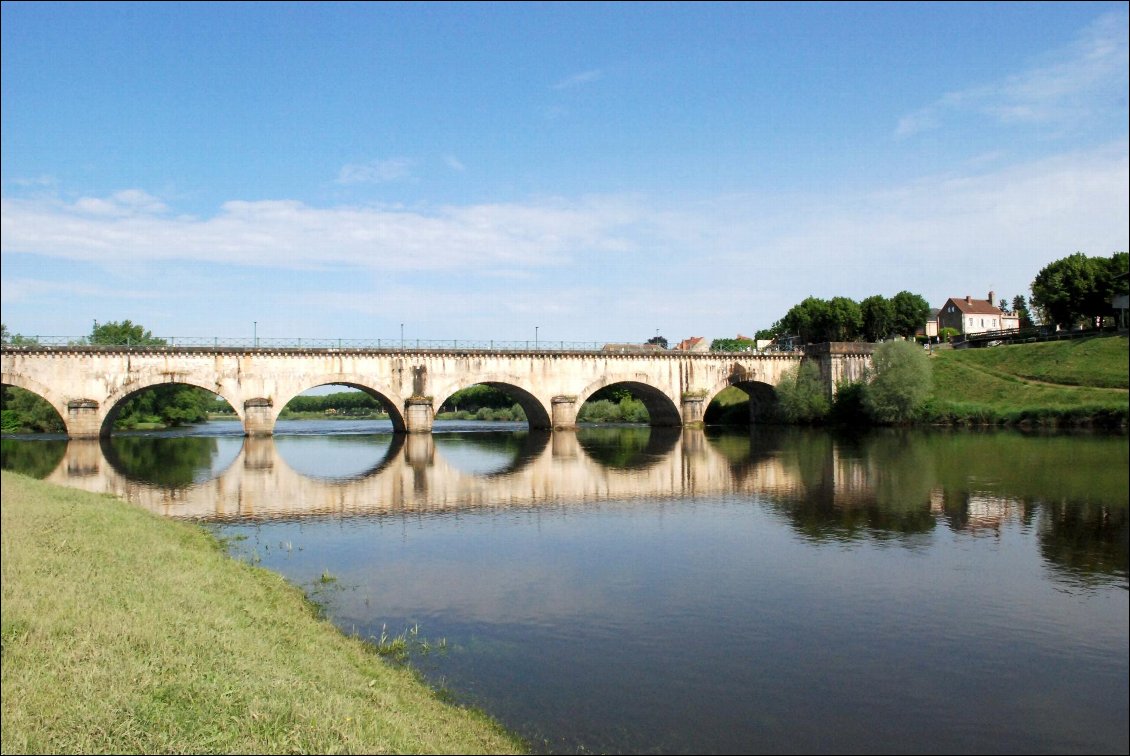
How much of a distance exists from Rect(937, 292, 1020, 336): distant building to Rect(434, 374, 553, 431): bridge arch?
72485mm

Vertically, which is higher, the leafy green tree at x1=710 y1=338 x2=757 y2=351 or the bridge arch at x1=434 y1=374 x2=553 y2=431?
the leafy green tree at x1=710 y1=338 x2=757 y2=351

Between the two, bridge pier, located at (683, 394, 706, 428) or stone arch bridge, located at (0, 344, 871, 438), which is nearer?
stone arch bridge, located at (0, 344, 871, 438)

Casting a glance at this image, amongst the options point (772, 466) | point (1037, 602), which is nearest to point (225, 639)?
point (1037, 602)

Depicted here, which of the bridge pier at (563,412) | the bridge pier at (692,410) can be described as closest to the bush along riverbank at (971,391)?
the bridge pier at (692,410)

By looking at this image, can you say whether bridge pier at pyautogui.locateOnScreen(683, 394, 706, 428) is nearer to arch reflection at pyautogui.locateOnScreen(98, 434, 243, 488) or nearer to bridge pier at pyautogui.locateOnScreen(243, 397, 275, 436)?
bridge pier at pyautogui.locateOnScreen(243, 397, 275, 436)

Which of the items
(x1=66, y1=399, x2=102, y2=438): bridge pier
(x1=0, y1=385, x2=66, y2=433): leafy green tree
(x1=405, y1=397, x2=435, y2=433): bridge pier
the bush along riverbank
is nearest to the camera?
the bush along riverbank

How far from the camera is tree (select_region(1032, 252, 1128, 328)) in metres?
66.8

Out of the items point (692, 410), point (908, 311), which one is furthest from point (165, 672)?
point (908, 311)

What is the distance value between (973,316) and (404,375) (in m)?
90.7

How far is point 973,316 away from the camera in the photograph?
376ft

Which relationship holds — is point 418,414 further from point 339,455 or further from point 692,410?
point 692,410

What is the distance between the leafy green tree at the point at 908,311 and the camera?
93.6 metres

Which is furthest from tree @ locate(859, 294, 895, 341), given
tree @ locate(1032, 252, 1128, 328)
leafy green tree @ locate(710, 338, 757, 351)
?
tree @ locate(1032, 252, 1128, 328)

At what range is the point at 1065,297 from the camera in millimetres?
70688
